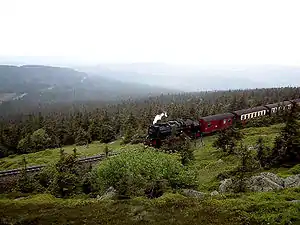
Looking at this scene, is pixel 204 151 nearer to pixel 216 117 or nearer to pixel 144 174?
pixel 216 117

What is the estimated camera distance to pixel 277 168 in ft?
135

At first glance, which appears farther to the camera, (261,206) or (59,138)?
(59,138)

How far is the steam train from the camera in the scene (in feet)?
195

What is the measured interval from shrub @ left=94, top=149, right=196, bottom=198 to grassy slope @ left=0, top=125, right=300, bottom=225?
3.93 metres

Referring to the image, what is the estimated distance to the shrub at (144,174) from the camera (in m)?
32.3

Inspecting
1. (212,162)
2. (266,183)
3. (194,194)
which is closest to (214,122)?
(212,162)

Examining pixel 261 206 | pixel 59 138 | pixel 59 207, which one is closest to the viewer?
pixel 261 206

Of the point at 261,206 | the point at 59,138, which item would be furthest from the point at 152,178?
the point at 59,138

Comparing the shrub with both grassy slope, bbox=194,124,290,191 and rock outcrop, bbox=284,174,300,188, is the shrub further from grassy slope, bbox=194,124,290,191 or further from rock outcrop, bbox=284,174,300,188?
rock outcrop, bbox=284,174,300,188

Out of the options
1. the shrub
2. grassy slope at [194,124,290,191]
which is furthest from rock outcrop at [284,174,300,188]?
the shrub

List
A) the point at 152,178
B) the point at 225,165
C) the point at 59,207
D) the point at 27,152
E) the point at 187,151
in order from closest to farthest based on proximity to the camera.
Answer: the point at 59,207, the point at 152,178, the point at 225,165, the point at 187,151, the point at 27,152

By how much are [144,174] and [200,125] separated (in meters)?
37.3

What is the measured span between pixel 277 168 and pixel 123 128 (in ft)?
208

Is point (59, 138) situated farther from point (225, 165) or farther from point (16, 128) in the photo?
point (225, 165)
